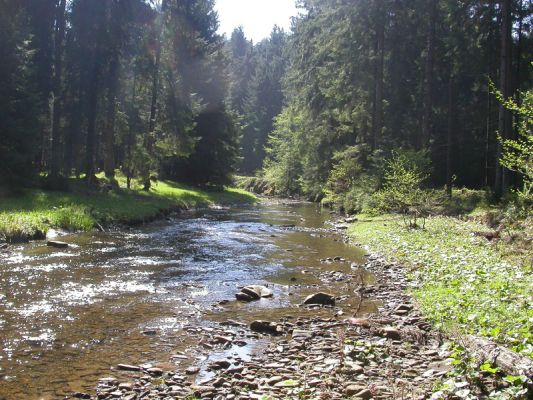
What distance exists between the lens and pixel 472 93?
42.2m

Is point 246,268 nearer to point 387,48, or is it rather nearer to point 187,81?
point 387,48

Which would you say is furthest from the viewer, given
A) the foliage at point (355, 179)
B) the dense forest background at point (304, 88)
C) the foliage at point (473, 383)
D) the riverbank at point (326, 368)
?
the foliage at point (355, 179)

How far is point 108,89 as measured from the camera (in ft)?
112

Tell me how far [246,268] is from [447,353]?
891cm

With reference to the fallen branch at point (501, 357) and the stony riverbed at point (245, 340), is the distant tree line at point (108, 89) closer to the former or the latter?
the stony riverbed at point (245, 340)

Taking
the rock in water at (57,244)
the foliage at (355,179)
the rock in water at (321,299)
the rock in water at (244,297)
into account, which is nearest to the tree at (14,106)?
the rock in water at (57,244)

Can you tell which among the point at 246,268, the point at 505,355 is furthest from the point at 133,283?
the point at 505,355

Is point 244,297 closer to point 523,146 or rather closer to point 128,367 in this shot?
point 128,367

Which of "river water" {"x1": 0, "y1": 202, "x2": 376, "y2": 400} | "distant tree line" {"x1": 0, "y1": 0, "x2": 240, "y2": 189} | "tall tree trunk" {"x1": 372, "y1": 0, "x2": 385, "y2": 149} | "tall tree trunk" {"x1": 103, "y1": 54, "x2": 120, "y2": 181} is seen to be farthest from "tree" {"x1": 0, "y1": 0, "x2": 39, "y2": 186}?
"tall tree trunk" {"x1": 372, "y1": 0, "x2": 385, "y2": 149}

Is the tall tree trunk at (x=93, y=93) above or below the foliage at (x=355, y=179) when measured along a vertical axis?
above

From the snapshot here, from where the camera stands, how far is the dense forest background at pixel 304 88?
93.7ft

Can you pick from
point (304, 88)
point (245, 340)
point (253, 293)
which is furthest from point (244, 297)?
point (304, 88)

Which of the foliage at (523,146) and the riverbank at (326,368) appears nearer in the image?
the riverbank at (326,368)

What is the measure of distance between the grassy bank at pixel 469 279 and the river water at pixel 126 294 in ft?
5.07
